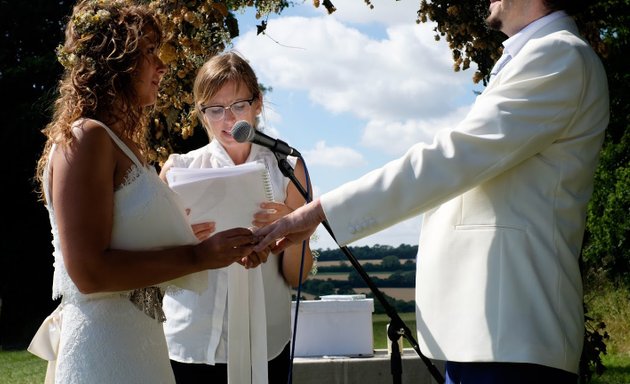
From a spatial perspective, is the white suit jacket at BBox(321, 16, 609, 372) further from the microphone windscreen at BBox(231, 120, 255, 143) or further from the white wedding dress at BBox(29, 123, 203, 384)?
the white wedding dress at BBox(29, 123, 203, 384)

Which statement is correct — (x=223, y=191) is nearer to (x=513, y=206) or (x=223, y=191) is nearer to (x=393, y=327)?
(x=393, y=327)

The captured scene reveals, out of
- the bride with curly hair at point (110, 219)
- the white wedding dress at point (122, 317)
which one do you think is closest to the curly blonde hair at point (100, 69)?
the bride with curly hair at point (110, 219)

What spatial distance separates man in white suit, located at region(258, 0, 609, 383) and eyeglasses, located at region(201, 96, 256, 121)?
1.13 meters

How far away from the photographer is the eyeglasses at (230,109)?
3387 mm

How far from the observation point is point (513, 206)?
2.25m

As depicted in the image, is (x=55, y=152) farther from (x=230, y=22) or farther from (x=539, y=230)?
(x=230, y=22)

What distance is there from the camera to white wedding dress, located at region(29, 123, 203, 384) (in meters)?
2.25

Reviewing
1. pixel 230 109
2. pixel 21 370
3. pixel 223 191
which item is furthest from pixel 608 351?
pixel 223 191

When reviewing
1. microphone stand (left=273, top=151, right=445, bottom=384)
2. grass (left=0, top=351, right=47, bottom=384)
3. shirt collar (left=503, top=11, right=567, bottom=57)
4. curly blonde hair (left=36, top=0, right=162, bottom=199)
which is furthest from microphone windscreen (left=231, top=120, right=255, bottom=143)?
grass (left=0, top=351, right=47, bottom=384)

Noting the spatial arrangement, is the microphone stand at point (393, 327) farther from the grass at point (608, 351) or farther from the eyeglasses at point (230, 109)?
the grass at point (608, 351)

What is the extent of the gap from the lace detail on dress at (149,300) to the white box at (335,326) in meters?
4.23

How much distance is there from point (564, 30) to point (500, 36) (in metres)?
3.82

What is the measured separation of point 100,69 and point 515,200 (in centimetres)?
117

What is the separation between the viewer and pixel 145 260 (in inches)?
88.9
